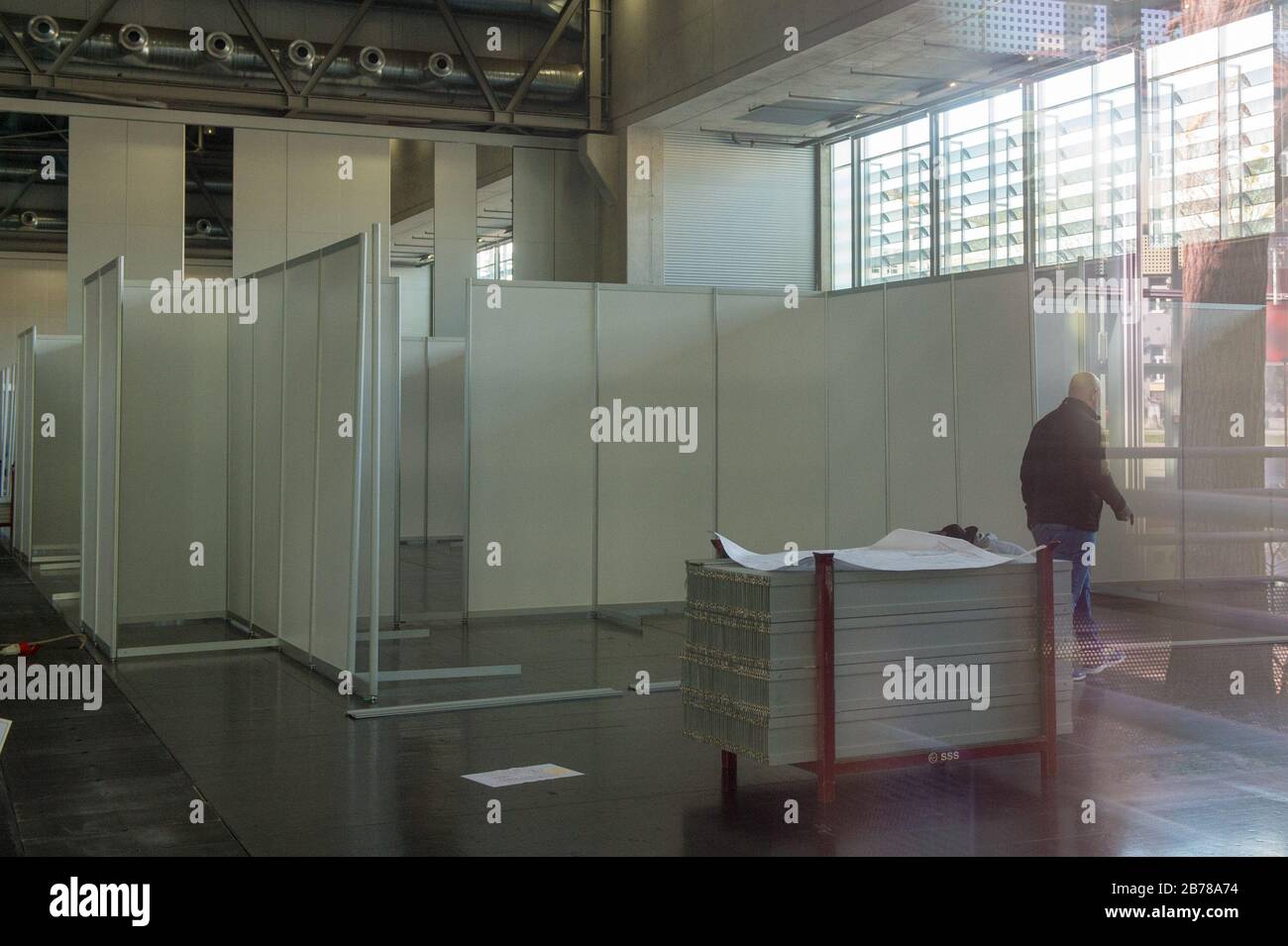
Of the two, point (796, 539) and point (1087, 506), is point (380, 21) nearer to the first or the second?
point (796, 539)

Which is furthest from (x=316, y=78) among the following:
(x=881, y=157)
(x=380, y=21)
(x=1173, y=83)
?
(x=1173, y=83)

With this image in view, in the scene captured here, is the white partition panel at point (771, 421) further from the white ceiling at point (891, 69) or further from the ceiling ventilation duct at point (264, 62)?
the ceiling ventilation duct at point (264, 62)

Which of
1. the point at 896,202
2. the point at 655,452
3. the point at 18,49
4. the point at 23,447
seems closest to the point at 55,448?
the point at 23,447

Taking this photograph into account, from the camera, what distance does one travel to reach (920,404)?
998 cm

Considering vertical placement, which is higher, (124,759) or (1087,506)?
(1087,506)

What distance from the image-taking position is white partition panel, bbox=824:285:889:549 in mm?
10500

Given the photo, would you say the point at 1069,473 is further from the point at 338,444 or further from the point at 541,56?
the point at 541,56

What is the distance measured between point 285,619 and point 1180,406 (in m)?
5.63

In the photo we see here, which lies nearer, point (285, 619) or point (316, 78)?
point (285, 619)

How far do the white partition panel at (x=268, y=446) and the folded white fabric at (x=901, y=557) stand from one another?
171 inches

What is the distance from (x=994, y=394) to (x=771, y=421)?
87.0 inches

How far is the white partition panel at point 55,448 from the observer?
14.6 meters

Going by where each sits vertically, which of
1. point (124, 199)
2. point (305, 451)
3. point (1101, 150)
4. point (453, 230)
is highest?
point (124, 199)

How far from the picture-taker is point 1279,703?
6.84 metres
